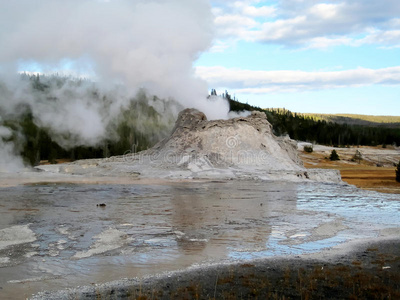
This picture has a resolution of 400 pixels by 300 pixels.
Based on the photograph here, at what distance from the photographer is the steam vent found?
23344mm

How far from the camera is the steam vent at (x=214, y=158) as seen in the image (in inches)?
919

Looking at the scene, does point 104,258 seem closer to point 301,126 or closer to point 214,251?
point 214,251

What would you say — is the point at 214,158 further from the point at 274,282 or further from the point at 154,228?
the point at 274,282

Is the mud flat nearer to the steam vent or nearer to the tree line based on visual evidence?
the steam vent

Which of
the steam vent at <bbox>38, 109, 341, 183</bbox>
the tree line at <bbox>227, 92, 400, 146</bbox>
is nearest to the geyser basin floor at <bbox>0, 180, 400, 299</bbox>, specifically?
the steam vent at <bbox>38, 109, 341, 183</bbox>

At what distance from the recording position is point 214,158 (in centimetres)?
2469

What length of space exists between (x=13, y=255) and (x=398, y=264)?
6.40 meters

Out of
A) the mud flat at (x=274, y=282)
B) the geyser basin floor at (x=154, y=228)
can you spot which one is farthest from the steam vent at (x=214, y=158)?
the mud flat at (x=274, y=282)

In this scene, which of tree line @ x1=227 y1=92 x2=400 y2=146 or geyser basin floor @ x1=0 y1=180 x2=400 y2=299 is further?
tree line @ x1=227 y1=92 x2=400 y2=146

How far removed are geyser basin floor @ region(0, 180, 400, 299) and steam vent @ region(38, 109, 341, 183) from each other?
4528 millimetres

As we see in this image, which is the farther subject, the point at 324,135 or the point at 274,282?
the point at 324,135

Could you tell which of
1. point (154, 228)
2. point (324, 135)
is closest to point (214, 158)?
point (154, 228)

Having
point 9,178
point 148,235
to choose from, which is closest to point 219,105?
point 9,178

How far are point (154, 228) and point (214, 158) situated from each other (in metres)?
14.3
